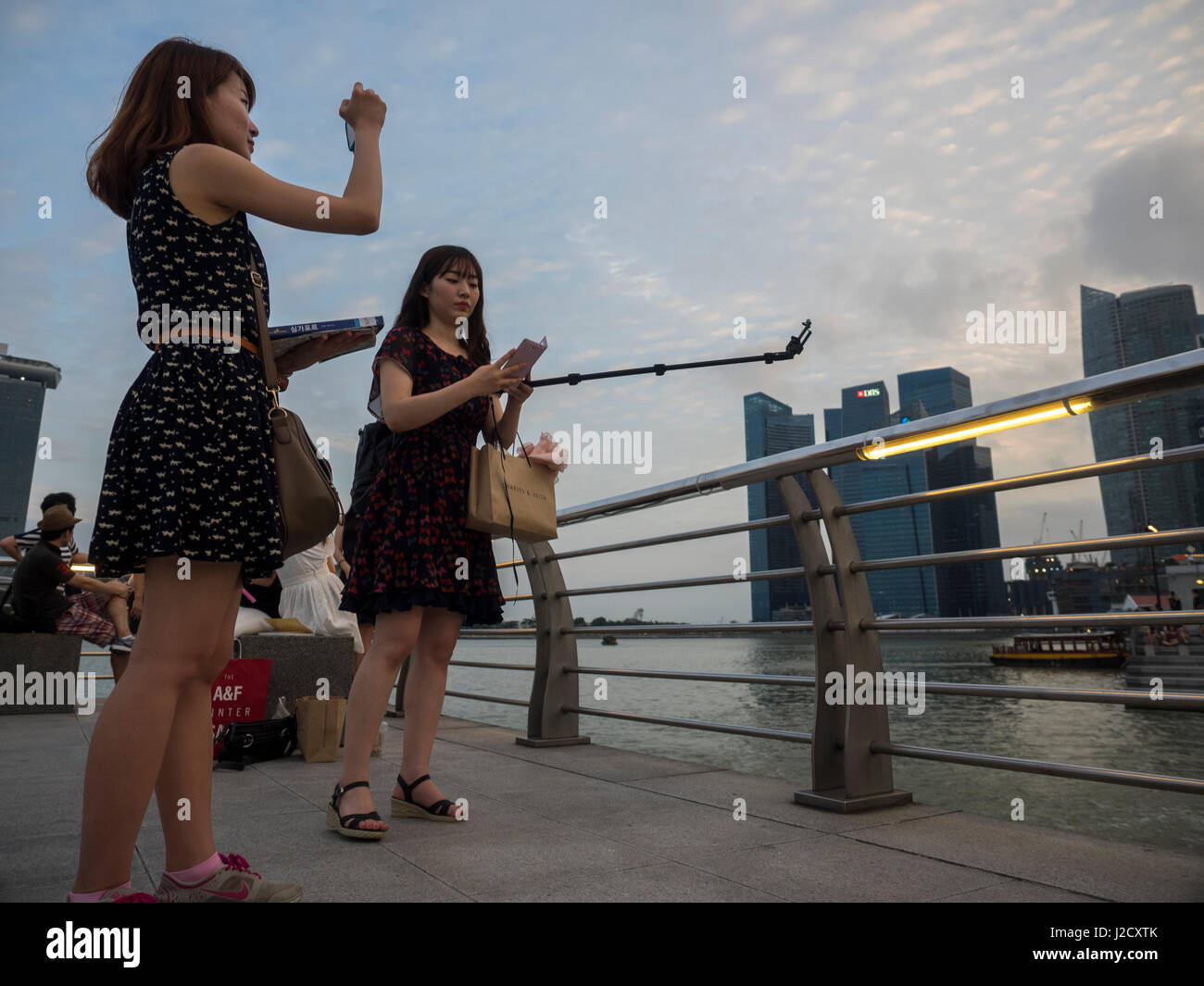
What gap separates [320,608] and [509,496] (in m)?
2.01

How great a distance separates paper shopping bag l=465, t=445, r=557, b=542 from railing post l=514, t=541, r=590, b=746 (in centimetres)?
124

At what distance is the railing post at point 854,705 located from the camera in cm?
196

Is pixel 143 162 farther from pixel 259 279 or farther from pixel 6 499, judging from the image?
pixel 6 499

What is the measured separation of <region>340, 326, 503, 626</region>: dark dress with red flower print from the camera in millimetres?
1937

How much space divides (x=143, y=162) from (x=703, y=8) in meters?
13.0

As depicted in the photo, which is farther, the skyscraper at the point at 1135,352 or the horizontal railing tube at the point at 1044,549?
the skyscraper at the point at 1135,352

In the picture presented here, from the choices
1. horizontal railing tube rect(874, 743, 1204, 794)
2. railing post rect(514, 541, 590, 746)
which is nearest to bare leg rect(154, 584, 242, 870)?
horizontal railing tube rect(874, 743, 1204, 794)

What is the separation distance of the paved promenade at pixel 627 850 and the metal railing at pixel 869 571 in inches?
6.3

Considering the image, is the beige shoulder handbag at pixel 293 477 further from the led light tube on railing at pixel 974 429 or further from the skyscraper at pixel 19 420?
the skyscraper at pixel 19 420

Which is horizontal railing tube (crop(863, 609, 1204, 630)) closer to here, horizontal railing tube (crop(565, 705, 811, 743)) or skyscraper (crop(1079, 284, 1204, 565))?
horizontal railing tube (crop(565, 705, 811, 743))

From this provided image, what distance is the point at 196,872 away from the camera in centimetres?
124

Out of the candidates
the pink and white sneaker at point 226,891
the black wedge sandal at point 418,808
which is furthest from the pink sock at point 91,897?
the black wedge sandal at point 418,808

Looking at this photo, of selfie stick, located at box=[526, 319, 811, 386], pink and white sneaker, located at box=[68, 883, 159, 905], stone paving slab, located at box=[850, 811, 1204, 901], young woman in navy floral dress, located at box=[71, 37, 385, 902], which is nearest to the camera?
pink and white sneaker, located at box=[68, 883, 159, 905]

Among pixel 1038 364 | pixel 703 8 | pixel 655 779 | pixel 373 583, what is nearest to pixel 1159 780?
pixel 655 779
